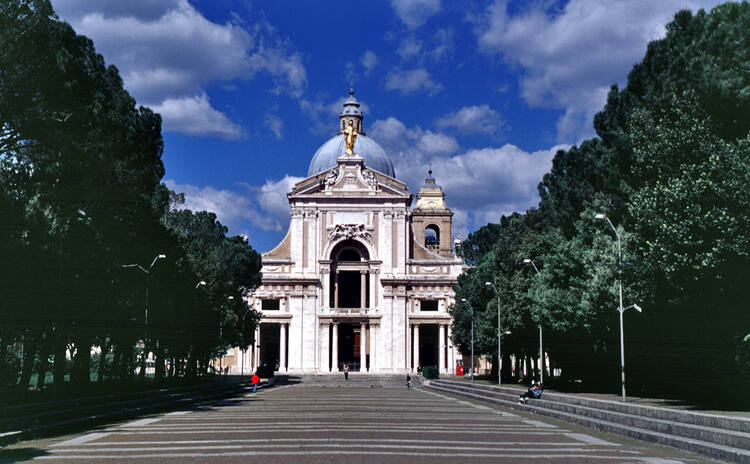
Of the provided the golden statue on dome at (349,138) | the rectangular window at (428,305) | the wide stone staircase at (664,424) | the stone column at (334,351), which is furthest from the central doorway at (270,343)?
the wide stone staircase at (664,424)

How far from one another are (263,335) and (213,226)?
110 ft

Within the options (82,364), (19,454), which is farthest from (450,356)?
(19,454)

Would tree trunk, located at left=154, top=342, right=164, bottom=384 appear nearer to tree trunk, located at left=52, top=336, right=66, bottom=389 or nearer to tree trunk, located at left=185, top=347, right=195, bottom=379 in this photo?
tree trunk, located at left=185, top=347, right=195, bottom=379

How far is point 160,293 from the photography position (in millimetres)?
62281

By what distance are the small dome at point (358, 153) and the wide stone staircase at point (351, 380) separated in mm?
39056

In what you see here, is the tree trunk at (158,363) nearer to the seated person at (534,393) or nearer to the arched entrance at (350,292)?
the seated person at (534,393)

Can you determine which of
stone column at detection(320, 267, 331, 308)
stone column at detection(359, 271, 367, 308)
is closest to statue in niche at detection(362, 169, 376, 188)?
stone column at detection(359, 271, 367, 308)

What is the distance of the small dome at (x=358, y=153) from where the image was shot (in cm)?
13088

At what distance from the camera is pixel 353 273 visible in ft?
384

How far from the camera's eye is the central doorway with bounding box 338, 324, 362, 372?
382 feet

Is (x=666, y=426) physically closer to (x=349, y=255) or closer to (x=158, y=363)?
(x=158, y=363)

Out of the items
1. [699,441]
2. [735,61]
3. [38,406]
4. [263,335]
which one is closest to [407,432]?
[699,441]

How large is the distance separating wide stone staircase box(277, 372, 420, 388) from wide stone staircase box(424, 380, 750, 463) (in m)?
50.8

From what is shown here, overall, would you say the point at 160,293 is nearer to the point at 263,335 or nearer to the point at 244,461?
the point at 244,461
